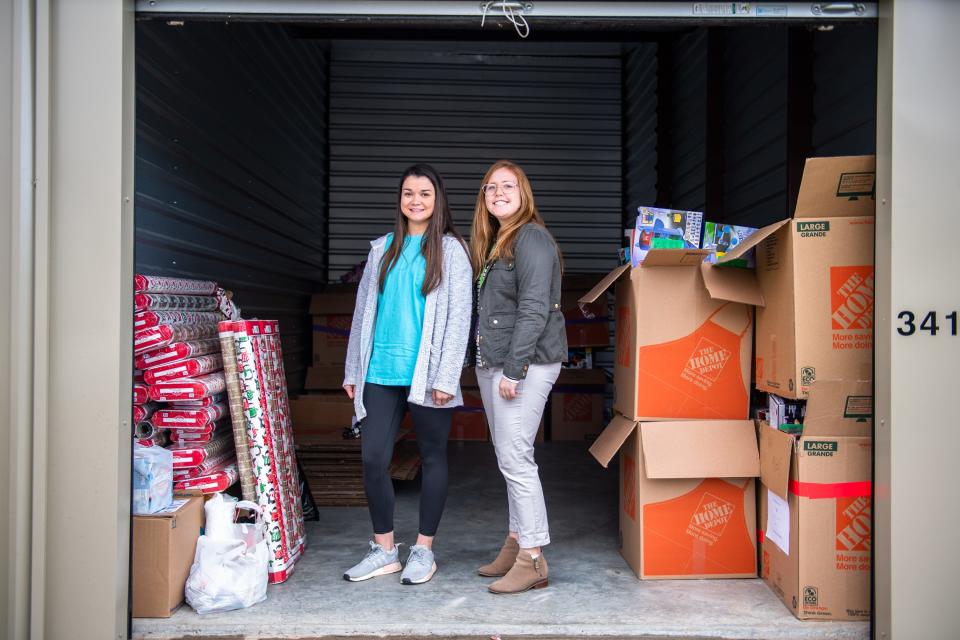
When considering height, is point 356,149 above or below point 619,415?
above

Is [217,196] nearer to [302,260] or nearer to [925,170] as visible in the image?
[302,260]

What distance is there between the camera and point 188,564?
310 centimetres

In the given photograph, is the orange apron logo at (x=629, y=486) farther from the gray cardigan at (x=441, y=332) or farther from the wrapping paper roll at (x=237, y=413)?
the wrapping paper roll at (x=237, y=413)

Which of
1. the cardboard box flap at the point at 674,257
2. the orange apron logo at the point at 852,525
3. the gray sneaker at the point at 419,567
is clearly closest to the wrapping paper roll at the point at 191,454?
the gray sneaker at the point at 419,567

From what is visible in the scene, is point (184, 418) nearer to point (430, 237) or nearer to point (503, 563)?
point (430, 237)

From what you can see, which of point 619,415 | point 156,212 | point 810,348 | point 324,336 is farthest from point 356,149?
point 810,348

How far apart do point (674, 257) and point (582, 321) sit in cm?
425

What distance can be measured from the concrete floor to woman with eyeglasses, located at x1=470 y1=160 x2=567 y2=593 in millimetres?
216

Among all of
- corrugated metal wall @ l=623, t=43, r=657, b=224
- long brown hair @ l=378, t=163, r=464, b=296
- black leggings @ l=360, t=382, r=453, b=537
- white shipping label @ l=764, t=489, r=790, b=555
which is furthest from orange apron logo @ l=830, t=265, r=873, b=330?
corrugated metal wall @ l=623, t=43, r=657, b=224

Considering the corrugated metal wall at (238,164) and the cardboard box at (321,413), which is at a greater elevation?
the corrugated metal wall at (238,164)

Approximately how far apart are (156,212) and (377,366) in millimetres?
1259

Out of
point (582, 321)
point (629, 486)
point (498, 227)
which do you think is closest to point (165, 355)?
point (498, 227)

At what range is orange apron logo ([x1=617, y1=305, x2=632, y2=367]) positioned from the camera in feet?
11.7

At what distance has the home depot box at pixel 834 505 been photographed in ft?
9.63
